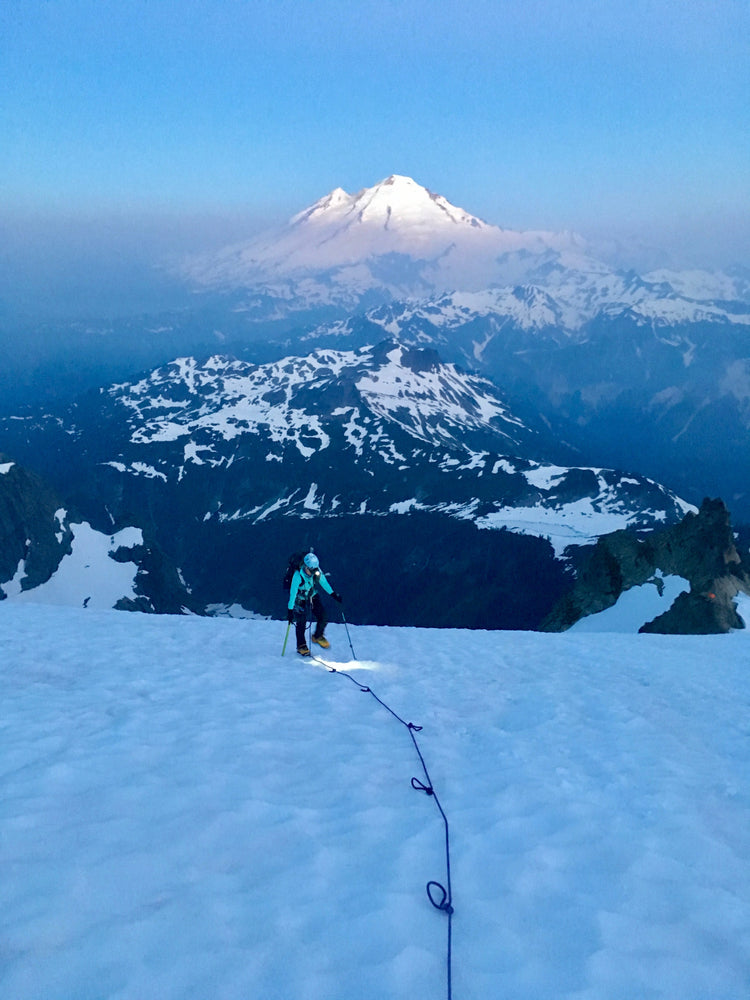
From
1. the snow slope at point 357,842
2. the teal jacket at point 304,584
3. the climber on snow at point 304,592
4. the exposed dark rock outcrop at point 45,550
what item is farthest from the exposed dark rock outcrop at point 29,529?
the snow slope at point 357,842

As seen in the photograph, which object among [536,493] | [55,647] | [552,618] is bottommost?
[552,618]

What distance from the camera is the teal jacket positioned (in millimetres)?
14898

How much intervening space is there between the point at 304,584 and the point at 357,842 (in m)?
8.96

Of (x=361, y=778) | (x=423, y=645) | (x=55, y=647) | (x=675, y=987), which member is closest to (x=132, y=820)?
(x=361, y=778)

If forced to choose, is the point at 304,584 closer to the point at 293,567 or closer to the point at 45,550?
the point at 293,567

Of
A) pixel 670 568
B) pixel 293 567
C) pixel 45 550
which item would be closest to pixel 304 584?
pixel 293 567

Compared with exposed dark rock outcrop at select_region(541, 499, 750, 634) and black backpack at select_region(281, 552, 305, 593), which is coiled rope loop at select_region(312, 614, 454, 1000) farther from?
exposed dark rock outcrop at select_region(541, 499, 750, 634)

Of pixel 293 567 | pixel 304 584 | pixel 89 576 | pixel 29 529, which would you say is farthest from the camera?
pixel 29 529

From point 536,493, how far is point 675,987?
6709 inches

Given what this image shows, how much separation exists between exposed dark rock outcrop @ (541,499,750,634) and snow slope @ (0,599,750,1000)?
27246mm

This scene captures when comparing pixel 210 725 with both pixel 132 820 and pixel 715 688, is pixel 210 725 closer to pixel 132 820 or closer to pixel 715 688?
pixel 132 820

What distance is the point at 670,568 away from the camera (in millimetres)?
45688

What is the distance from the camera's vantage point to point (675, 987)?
438 cm

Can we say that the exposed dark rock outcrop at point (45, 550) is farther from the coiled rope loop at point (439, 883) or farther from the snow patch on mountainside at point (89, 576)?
the coiled rope loop at point (439, 883)
